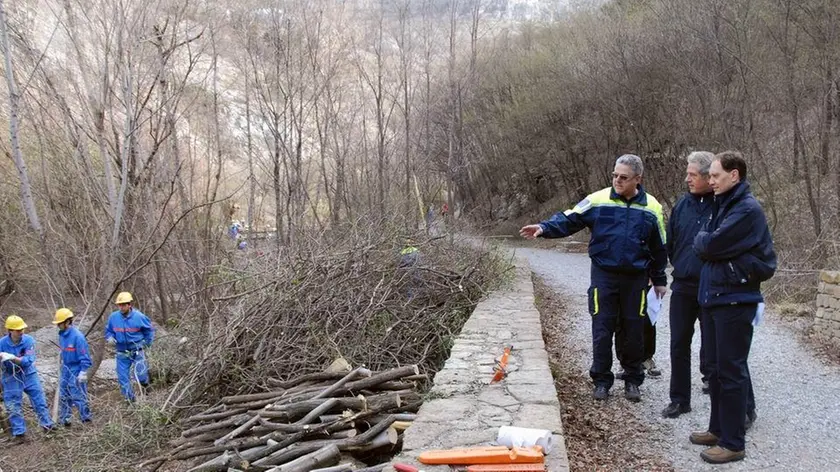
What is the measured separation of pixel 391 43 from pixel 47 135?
7853 mm

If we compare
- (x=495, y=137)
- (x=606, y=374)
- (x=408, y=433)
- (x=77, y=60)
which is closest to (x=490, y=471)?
(x=408, y=433)

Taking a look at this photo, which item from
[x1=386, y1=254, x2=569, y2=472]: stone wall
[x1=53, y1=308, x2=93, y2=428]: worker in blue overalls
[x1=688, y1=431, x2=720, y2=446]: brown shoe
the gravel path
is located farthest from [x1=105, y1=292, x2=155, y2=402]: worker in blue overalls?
[x1=688, y1=431, x2=720, y2=446]: brown shoe

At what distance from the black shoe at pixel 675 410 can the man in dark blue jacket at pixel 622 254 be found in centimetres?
31

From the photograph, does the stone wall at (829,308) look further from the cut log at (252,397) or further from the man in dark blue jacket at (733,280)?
the cut log at (252,397)

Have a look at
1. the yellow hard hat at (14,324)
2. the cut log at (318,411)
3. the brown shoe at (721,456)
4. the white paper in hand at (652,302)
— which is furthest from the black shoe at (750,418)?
the yellow hard hat at (14,324)

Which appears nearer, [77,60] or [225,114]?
[77,60]

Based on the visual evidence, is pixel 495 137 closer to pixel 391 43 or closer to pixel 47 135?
pixel 391 43

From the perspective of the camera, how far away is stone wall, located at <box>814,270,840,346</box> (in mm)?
6387

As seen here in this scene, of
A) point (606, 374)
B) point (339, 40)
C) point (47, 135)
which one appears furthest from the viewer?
point (339, 40)

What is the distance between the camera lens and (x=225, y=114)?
51.9 feet

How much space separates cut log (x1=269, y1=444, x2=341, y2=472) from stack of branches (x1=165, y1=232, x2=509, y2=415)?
179cm

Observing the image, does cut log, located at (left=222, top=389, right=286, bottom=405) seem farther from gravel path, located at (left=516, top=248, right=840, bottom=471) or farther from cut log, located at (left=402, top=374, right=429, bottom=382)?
gravel path, located at (left=516, top=248, right=840, bottom=471)

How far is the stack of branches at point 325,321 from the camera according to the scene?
5891 millimetres

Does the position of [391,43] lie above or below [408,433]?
above
